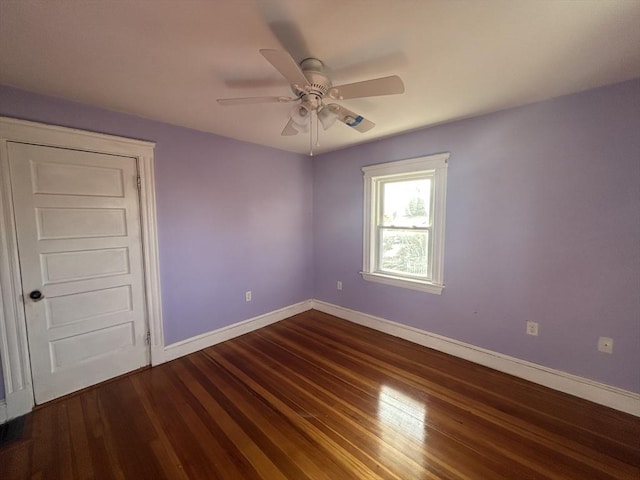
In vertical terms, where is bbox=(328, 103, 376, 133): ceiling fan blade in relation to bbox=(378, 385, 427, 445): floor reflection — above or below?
above

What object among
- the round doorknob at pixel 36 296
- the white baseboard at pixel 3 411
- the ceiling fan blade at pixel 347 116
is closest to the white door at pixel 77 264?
the round doorknob at pixel 36 296

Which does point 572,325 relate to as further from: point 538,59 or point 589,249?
point 538,59

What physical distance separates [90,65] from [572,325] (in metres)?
3.90

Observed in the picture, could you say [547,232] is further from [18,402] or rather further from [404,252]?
[18,402]

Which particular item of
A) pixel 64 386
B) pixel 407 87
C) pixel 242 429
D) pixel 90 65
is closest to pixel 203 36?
pixel 90 65

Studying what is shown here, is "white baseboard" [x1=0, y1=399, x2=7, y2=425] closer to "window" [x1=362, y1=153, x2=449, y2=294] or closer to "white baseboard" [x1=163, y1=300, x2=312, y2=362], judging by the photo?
"white baseboard" [x1=163, y1=300, x2=312, y2=362]

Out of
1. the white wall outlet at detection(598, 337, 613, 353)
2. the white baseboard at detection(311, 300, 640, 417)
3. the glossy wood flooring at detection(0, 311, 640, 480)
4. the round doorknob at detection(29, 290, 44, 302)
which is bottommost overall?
the glossy wood flooring at detection(0, 311, 640, 480)

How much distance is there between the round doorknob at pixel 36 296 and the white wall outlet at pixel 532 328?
13.1 ft

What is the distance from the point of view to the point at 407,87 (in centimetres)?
185

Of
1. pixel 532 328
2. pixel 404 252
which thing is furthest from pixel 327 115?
pixel 532 328

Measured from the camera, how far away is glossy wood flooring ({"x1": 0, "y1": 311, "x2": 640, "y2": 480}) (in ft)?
4.81

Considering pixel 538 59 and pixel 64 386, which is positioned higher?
pixel 538 59

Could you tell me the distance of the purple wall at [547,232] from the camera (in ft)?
6.01

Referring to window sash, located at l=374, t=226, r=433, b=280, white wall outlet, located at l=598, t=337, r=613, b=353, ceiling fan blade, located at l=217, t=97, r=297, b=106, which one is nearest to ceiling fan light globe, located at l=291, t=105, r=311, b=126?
ceiling fan blade, located at l=217, t=97, r=297, b=106
